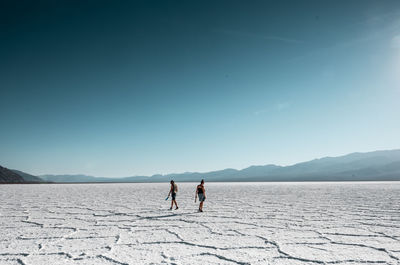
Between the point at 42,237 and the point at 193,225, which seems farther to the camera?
the point at 193,225

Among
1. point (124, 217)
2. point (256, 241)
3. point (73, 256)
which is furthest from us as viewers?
point (124, 217)

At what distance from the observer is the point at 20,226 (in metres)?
5.42

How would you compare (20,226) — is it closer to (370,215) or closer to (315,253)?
(315,253)

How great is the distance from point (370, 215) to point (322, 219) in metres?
1.49

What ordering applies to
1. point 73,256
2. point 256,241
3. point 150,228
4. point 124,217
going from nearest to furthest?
1. point 73,256
2. point 256,241
3. point 150,228
4. point 124,217

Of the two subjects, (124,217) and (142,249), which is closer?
(142,249)

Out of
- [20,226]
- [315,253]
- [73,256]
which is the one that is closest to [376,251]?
[315,253]

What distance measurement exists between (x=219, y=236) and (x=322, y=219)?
9.37ft

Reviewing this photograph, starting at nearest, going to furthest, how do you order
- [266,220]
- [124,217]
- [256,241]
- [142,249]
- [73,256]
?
[73,256]
[142,249]
[256,241]
[266,220]
[124,217]

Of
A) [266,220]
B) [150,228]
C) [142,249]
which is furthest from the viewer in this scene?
[266,220]

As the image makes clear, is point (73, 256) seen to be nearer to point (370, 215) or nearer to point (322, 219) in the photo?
point (322, 219)

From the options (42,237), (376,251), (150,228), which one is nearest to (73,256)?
(42,237)

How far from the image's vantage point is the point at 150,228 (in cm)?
524

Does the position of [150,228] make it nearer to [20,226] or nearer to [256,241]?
[256,241]
